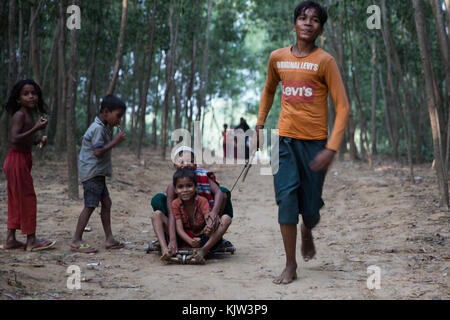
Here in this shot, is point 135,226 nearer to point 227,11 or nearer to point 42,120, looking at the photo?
point 42,120

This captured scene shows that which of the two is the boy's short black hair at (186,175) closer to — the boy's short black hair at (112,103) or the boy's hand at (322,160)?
the boy's short black hair at (112,103)

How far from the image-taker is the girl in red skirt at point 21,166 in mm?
4605

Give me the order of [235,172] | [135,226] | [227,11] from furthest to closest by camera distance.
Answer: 1. [227,11]
2. [235,172]
3. [135,226]

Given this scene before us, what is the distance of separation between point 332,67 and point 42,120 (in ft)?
8.71

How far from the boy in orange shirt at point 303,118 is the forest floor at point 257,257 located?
0.49m

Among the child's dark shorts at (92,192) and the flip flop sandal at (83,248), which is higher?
the child's dark shorts at (92,192)

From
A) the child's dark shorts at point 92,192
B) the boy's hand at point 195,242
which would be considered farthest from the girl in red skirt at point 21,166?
the boy's hand at point 195,242

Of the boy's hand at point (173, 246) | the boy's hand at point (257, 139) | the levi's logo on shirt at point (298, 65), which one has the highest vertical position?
the levi's logo on shirt at point (298, 65)

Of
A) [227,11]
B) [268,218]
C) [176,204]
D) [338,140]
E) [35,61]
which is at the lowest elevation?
[268,218]

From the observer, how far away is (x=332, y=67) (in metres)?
3.61

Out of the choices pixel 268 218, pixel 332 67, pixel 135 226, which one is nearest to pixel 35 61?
pixel 135 226

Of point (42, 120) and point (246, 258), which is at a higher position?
point (42, 120)

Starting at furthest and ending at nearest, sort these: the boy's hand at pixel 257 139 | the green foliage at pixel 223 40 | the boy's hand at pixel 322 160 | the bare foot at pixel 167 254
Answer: the green foliage at pixel 223 40
the bare foot at pixel 167 254
the boy's hand at pixel 257 139
the boy's hand at pixel 322 160
